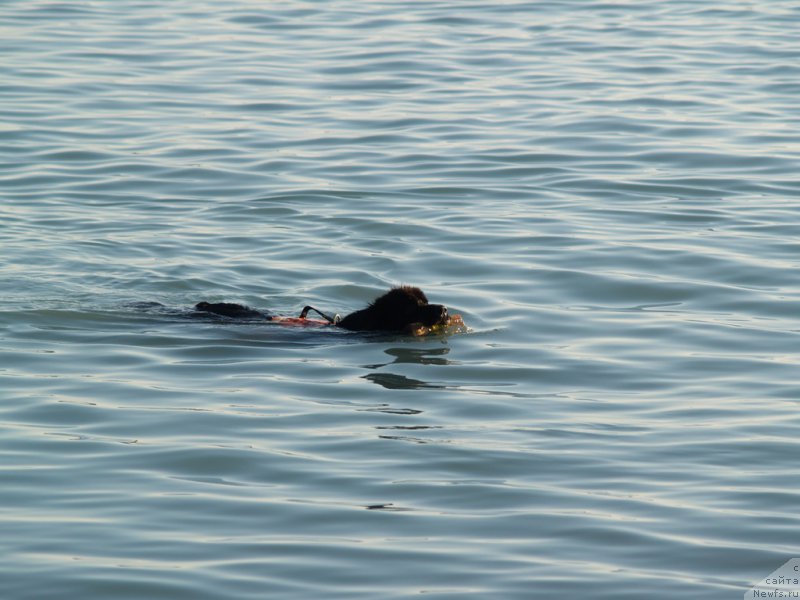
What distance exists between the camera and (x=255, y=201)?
13.9m

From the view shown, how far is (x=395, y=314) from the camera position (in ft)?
31.6

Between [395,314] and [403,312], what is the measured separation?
0.22 feet

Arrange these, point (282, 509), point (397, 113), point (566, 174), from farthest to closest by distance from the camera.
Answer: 1. point (397, 113)
2. point (566, 174)
3. point (282, 509)

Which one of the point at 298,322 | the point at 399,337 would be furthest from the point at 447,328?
the point at 298,322

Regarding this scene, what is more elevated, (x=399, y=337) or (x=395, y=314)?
(x=395, y=314)

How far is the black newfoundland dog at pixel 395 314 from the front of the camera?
9.55 metres

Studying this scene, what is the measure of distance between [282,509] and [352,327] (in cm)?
340

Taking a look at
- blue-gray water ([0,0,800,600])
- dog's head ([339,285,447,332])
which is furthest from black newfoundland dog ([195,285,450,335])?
blue-gray water ([0,0,800,600])

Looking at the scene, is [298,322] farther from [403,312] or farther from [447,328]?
[447,328]

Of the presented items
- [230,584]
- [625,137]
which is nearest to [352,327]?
[230,584]

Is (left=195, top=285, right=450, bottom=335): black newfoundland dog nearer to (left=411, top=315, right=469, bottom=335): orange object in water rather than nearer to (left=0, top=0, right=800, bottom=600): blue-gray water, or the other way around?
(left=411, top=315, right=469, bottom=335): orange object in water

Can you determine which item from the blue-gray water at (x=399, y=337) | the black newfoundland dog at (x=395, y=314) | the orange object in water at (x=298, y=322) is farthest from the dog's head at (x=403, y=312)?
the orange object in water at (x=298, y=322)

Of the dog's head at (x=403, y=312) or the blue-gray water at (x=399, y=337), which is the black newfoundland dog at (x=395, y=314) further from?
the blue-gray water at (x=399, y=337)

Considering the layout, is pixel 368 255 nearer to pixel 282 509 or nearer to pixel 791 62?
pixel 282 509
